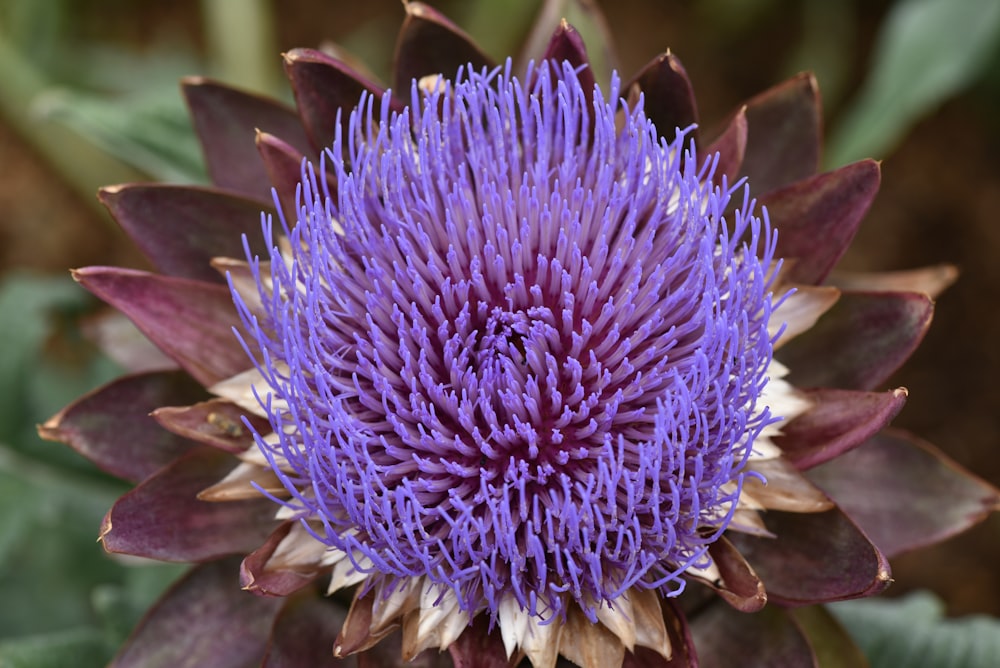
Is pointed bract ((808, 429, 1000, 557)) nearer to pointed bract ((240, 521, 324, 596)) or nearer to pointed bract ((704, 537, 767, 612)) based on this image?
pointed bract ((704, 537, 767, 612))

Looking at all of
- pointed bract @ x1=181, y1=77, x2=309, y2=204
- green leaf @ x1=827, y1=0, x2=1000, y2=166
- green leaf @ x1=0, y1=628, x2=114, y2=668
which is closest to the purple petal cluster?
pointed bract @ x1=181, y1=77, x2=309, y2=204

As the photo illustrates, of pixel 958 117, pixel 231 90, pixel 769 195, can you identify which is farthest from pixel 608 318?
pixel 958 117

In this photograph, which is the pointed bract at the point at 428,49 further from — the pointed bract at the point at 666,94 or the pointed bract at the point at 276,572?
the pointed bract at the point at 276,572

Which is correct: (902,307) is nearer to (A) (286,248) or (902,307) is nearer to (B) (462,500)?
(B) (462,500)

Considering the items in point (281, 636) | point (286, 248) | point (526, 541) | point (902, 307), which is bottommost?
point (281, 636)

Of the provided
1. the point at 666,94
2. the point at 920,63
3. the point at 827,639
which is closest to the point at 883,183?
the point at 920,63

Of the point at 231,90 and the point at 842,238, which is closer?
the point at 842,238
